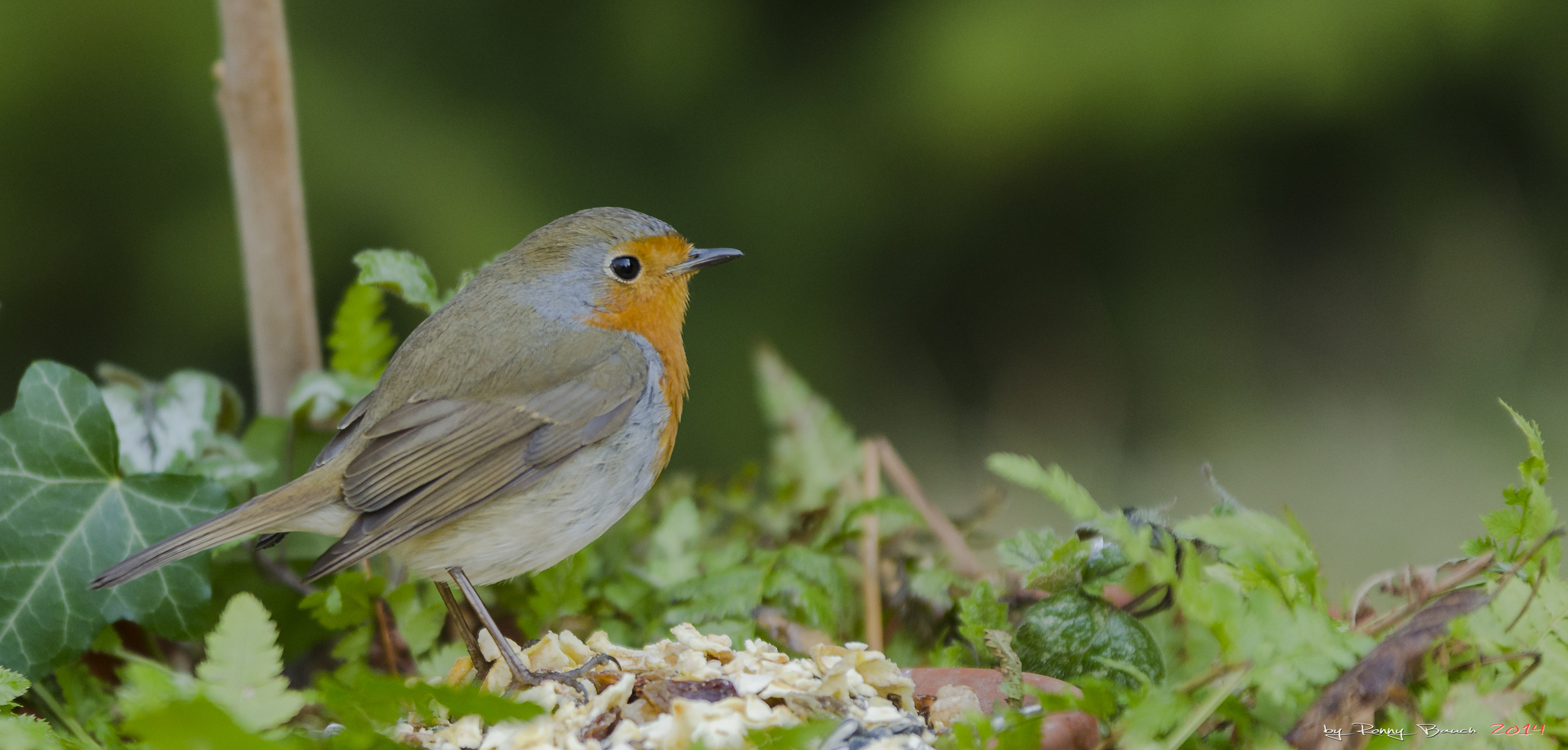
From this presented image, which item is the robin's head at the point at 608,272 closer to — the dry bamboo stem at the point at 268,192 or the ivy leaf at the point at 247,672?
the dry bamboo stem at the point at 268,192

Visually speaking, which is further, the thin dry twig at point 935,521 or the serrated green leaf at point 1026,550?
the thin dry twig at point 935,521

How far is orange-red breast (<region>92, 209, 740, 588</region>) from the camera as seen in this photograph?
5.58ft

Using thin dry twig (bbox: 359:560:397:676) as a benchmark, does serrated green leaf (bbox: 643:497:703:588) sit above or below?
above

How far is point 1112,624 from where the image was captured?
5.29 ft

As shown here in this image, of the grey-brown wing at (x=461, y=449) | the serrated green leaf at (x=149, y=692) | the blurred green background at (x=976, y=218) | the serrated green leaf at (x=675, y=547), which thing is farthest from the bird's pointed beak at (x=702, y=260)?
the blurred green background at (x=976, y=218)

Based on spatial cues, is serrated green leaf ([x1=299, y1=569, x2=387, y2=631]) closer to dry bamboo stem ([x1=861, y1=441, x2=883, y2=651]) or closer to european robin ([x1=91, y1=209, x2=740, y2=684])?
european robin ([x1=91, y1=209, x2=740, y2=684])

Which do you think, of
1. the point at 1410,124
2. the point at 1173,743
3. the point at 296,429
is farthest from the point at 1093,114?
the point at 1173,743

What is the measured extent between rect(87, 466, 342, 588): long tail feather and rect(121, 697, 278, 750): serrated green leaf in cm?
56

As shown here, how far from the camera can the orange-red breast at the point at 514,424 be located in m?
1.70

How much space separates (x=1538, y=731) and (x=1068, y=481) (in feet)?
1.80

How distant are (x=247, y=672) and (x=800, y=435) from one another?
1.42 m

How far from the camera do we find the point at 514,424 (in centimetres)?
181

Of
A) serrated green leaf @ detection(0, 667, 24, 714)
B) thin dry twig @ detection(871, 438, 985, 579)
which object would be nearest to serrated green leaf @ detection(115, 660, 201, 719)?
serrated green leaf @ detection(0, 667, 24, 714)

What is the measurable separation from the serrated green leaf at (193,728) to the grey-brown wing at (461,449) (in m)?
0.56
